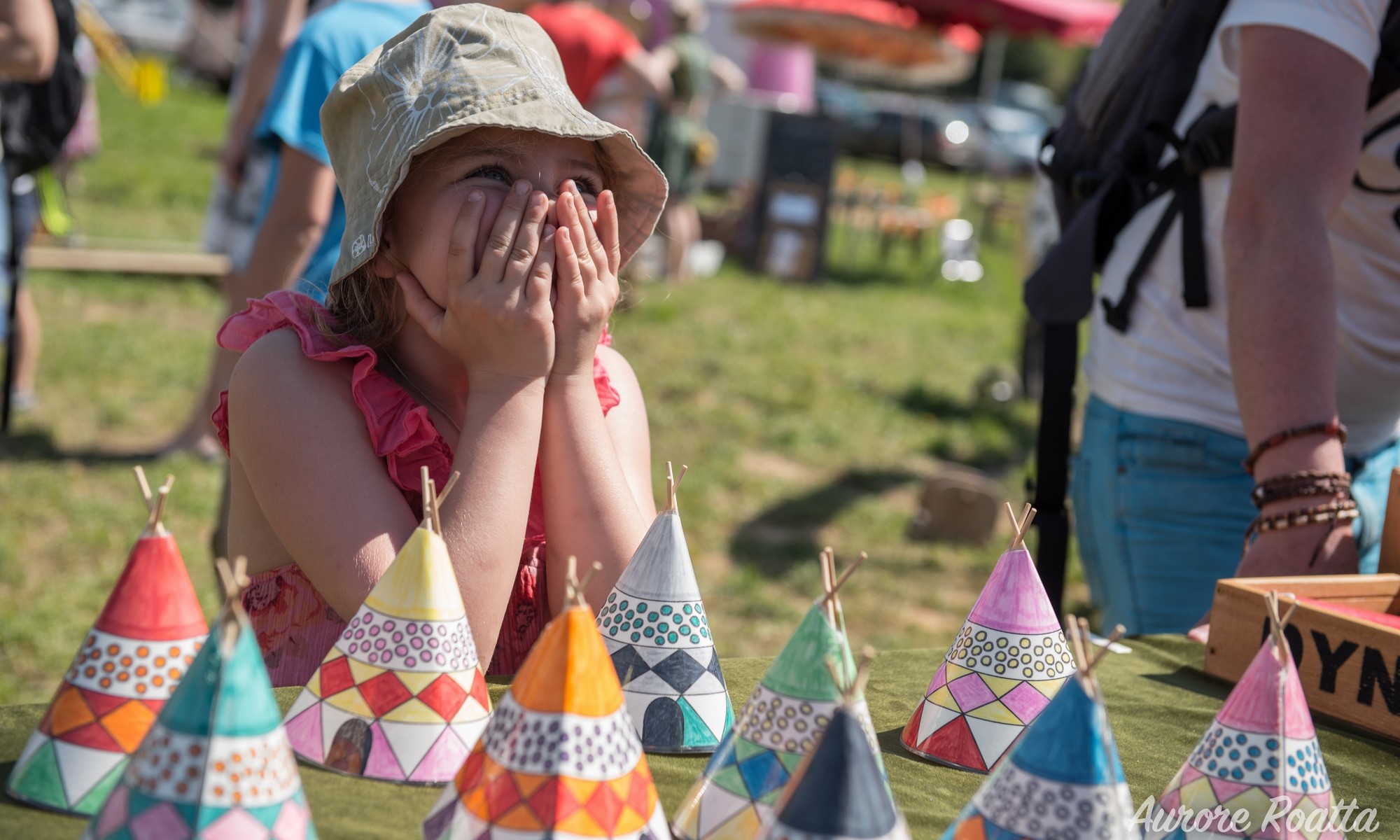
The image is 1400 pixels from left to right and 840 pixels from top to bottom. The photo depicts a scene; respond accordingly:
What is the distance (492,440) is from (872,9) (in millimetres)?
14095

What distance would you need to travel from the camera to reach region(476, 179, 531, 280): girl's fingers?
1579 mm

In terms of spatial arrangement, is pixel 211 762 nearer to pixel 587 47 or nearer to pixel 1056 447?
pixel 1056 447

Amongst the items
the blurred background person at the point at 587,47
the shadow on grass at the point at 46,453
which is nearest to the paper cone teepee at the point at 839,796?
the shadow on grass at the point at 46,453

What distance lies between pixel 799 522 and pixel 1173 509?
315 centimetres

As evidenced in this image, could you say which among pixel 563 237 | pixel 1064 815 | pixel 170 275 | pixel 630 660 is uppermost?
pixel 563 237

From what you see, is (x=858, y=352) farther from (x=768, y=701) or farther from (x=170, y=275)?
(x=768, y=701)

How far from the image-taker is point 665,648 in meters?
1.21

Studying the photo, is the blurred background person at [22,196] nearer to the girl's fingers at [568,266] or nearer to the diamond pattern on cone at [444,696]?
the girl's fingers at [568,266]

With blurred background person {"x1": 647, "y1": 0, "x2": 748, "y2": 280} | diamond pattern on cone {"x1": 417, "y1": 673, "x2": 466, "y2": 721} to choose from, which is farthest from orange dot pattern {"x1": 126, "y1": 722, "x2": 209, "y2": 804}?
blurred background person {"x1": 647, "y1": 0, "x2": 748, "y2": 280}

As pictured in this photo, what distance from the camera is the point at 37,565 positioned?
3.96 metres

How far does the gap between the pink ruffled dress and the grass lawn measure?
601 mm

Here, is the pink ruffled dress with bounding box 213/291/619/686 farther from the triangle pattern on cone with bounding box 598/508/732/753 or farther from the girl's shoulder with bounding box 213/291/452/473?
the triangle pattern on cone with bounding box 598/508/732/753

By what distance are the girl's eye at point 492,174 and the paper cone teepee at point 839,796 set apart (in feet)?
3.33

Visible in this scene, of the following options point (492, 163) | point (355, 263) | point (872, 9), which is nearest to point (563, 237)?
point (492, 163)
